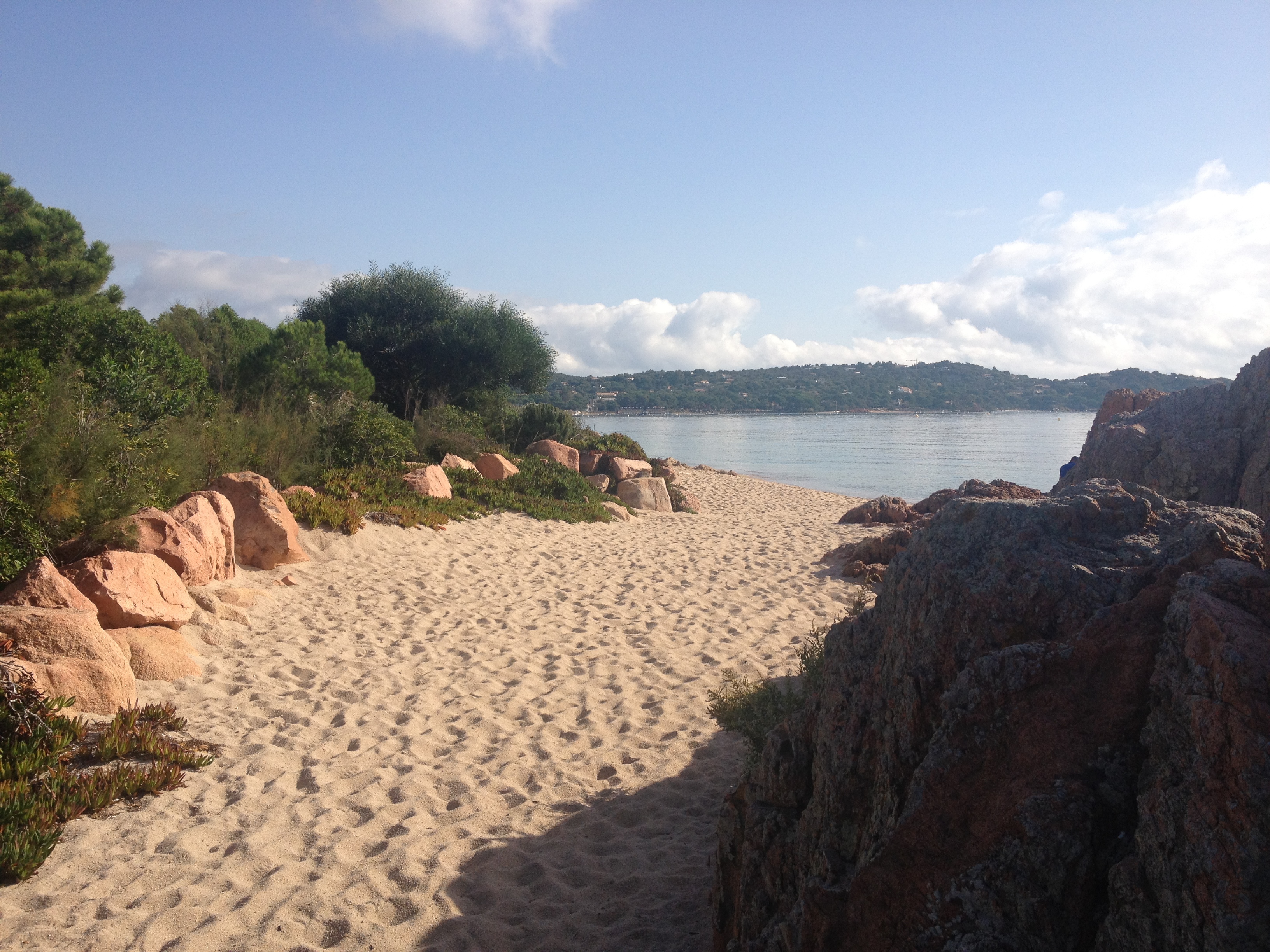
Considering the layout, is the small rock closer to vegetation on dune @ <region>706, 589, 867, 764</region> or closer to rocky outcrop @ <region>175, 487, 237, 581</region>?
rocky outcrop @ <region>175, 487, 237, 581</region>

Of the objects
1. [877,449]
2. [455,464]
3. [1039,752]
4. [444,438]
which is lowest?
[877,449]

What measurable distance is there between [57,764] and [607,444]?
20740 mm

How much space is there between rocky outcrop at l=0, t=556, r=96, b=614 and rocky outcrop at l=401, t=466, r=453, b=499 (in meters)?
8.34

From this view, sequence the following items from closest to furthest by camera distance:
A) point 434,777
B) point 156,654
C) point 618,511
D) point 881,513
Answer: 1. point 434,777
2. point 156,654
3. point 881,513
4. point 618,511

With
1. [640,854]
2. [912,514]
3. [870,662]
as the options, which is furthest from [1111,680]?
[912,514]

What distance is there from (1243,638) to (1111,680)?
36 centimetres

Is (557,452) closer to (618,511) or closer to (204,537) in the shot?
(618,511)

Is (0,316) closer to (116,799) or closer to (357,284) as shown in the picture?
(357,284)

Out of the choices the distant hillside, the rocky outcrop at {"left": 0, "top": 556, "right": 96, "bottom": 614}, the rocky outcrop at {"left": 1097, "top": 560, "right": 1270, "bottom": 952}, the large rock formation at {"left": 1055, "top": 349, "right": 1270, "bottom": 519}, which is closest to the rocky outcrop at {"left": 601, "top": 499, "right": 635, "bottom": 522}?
the large rock formation at {"left": 1055, "top": 349, "right": 1270, "bottom": 519}

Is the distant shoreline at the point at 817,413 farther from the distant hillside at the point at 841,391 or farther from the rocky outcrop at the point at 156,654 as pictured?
the rocky outcrop at the point at 156,654

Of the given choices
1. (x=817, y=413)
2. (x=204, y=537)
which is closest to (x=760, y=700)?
(x=204, y=537)

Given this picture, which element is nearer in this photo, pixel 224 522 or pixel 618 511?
pixel 224 522

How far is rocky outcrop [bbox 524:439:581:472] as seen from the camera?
2162 centimetres

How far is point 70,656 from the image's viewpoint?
18.1ft
